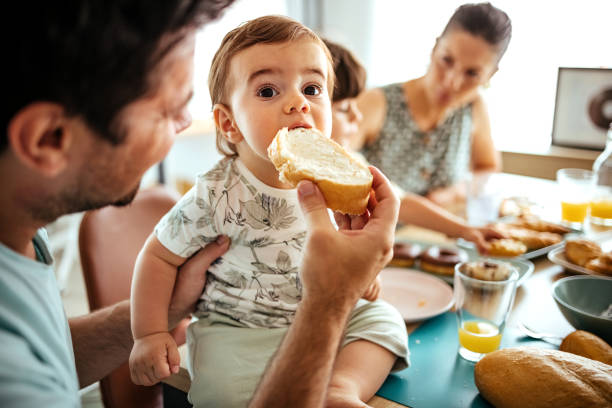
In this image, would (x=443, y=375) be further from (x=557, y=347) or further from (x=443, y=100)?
(x=443, y=100)

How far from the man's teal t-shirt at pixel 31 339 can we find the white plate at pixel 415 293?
2.52ft

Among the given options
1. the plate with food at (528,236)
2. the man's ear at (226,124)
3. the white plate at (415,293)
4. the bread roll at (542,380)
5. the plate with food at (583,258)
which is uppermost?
the man's ear at (226,124)

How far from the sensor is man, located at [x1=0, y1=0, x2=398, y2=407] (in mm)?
582

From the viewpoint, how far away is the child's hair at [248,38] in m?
1.04

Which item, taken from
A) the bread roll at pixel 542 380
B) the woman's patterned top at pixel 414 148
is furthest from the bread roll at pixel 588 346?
the woman's patterned top at pixel 414 148

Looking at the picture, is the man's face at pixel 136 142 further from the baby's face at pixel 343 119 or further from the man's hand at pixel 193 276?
the baby's face at pixel 343 119

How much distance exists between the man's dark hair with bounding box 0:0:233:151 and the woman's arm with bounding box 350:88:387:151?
1.70m

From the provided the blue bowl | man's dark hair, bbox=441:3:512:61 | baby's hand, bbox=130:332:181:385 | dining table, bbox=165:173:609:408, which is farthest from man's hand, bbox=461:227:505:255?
baby's hand, bbox=130:332:181:385

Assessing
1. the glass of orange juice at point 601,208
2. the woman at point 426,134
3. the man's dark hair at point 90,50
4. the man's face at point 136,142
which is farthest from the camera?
the woman at point 426,134

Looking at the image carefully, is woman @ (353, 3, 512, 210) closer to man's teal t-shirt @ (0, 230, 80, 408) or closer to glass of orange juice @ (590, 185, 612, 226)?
glass of orange juice @ (590, 185, 612, 226)

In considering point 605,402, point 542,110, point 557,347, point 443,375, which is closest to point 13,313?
point 443,375

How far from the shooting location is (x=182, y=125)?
3.07 feet

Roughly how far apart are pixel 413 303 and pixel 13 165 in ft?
3.26

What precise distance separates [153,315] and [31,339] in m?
0.41
